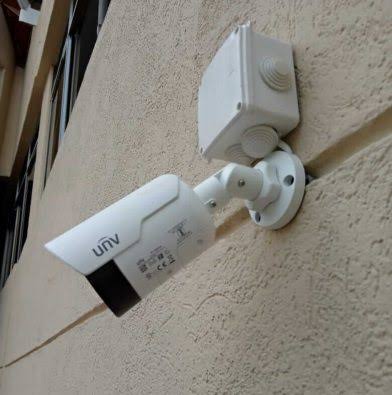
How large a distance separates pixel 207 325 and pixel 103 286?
206 mm

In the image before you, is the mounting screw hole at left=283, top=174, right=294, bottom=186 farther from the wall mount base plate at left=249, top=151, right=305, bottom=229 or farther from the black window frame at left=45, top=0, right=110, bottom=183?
the black window frame at left=45, top=0, right=110, bottom=183

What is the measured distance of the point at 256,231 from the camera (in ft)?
1.58

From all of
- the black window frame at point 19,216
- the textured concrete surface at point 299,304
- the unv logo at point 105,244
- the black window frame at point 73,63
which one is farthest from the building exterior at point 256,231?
the black window frame at point 19,216

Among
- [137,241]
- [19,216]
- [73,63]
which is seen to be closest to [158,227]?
[137,241]

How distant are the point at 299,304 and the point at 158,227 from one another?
13 cm

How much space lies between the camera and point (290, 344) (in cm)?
40

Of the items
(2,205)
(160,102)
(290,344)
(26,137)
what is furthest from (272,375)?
(2,205)

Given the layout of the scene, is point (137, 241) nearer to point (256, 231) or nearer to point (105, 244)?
point (105, 244)

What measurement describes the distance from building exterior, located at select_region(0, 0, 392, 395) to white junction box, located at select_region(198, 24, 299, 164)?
16 mm

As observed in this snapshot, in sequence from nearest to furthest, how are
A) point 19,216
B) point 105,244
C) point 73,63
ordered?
point 105,244, point 73,63, point 19,216

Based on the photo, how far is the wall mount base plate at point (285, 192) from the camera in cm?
41

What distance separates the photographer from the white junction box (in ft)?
1.36

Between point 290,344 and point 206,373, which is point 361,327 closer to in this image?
point 290,344

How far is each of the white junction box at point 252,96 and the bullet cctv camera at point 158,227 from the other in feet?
0.09
